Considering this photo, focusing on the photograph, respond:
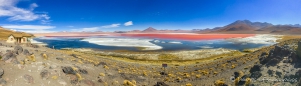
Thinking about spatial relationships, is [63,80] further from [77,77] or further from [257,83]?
[257,83]

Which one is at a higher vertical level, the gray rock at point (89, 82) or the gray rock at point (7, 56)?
the gray rock at point (7, 56)

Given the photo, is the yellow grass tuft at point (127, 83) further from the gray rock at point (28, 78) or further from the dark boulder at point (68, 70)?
the gray rock at point (28, 78)

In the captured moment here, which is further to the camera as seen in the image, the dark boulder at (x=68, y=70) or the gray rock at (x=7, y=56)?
the dark boulder at (x=68, y=70)

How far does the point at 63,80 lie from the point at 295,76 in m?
15.6

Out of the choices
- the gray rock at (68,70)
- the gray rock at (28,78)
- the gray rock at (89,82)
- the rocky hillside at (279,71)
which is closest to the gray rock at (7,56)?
the gray rock at (28,78)

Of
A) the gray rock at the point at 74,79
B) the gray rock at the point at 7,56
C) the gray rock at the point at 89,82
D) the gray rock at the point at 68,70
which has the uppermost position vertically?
the gray rock at the point at 7,56

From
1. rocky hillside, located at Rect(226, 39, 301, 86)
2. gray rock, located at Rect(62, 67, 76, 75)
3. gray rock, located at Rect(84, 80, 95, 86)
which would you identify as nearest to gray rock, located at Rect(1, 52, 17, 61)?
gray rock, located at Rect(62, 67, 76, 75)

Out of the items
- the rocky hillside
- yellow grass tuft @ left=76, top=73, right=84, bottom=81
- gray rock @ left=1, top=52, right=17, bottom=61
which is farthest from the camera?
yellow grass tuft @ left=76, top=73, right=84, bottom=81

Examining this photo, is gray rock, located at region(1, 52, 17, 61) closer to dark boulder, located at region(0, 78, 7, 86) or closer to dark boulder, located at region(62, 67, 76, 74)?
dark boulder, located at region(0, 78, 7, 86)

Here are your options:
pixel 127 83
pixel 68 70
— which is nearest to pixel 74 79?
pixel 68 70

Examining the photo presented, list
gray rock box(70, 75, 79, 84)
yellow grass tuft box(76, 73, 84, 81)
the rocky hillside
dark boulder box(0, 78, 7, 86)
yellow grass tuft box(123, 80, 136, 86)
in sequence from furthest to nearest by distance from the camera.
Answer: yellow grass tuft box(123, 80, 136, 86), yellow grass tuft box(76, 73, 84, 81), gray rock box(70, 75, 79, 84), dark boulder box(0, 78, 7, 86), the rocky hillside

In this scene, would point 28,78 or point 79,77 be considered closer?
point 28,78

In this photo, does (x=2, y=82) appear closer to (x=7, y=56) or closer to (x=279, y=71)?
(x=7, y=56)

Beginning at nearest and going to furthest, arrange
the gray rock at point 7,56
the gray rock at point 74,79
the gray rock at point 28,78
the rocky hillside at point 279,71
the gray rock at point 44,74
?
the rocky hillside at point 279,71, the gray rock at point 28,78, the gray rock at point 7,56, the gray rock at point 44,74, the gray rock at point 74,79
